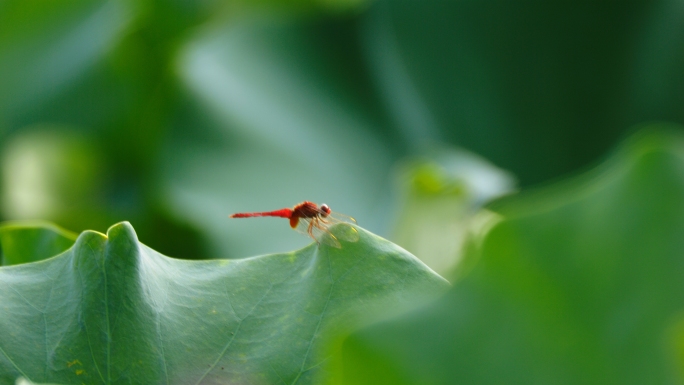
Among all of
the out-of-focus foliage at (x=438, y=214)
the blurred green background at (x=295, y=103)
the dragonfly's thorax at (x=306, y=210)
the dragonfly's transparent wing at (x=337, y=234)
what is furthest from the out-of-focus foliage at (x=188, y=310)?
the blurred green background at (x=295, y=103)

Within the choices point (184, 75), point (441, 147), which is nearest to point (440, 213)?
point (441, 147)

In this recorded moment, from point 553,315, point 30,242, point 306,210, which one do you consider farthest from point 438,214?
point 553,315

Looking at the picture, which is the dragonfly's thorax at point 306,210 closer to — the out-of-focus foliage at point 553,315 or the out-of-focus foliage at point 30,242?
the out-of-focus foliage at point 30,242

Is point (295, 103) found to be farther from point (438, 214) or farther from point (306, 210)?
point (306, 210)

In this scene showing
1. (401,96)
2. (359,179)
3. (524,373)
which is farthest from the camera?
(401,96)

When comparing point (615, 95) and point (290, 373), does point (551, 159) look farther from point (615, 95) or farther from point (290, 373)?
point (290, 373)
